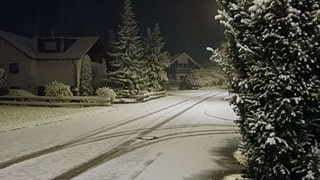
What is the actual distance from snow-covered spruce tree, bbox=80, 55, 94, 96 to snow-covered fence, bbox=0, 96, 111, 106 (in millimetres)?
9294

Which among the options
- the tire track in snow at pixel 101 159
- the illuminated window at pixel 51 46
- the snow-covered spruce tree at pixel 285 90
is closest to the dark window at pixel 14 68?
the illuminated window at pixel 51 46

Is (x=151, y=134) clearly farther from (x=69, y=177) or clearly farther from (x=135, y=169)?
(x=69, y=177)

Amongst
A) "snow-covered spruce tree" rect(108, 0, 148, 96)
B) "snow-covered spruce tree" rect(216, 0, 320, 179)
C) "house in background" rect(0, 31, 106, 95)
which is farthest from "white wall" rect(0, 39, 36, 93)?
"snow-covered spruce tree" rect(216, 0, 320, 179)

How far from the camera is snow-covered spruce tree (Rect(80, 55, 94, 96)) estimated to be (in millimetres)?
40250

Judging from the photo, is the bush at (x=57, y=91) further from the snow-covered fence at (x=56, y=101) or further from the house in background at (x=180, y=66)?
the house in background at (x=180, y=66)

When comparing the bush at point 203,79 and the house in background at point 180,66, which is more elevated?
the house in background at point 180,66

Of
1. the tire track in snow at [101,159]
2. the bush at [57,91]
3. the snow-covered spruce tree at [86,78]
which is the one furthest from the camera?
the snow-covered spruce tree at [86,78]

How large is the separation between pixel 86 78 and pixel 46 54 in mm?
6207

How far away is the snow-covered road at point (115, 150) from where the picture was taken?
8.34m

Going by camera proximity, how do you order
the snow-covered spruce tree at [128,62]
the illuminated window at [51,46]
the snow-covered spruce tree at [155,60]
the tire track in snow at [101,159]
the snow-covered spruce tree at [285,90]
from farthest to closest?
the snow-covered spruce tree at [155,60]
the illuminated window at [51,46]
the snow-covered spruce tree at [128,62]
the tire track in snow at [101,159]
the snow-covered spruce tree at [285,90]

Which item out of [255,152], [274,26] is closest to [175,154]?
[255,152]

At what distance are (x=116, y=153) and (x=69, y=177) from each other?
286 centimetres

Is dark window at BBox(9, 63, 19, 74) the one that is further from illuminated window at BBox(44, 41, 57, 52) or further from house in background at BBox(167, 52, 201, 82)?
house in background at BBox(167, 52, 201, 82)

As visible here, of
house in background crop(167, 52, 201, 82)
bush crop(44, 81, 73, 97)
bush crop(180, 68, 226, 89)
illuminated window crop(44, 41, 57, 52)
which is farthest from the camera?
house in background crop(167, 52, 201, 82)
